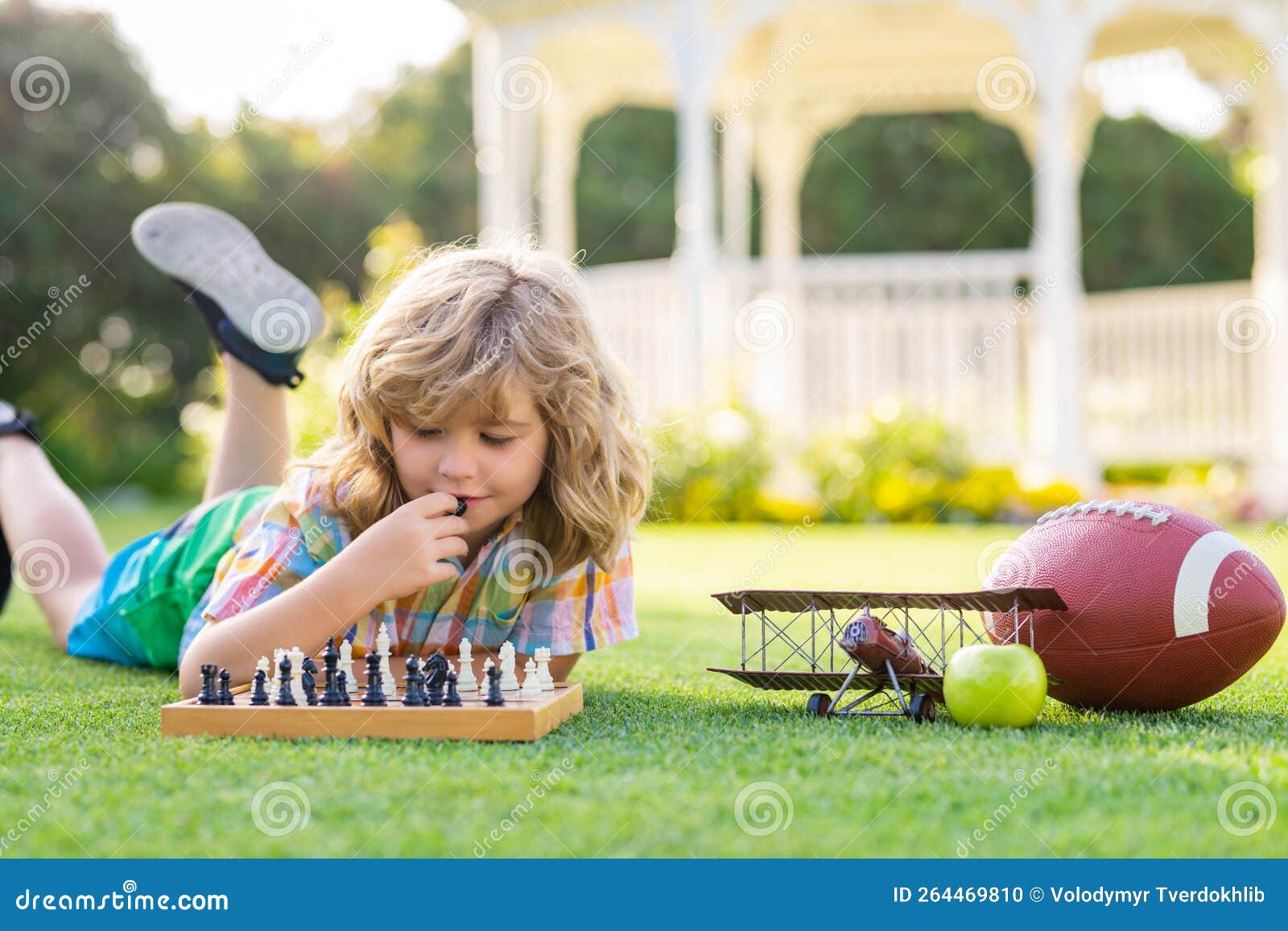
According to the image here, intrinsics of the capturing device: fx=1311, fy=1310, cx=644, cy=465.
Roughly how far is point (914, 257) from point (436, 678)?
10.7m

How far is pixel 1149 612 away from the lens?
2.99 metres

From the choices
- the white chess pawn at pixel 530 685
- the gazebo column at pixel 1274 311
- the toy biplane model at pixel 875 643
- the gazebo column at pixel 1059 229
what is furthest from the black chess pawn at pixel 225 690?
the gazebo column at pixel 1274 311

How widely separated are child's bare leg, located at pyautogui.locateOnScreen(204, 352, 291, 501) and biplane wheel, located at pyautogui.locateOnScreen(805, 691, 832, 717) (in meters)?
2.51

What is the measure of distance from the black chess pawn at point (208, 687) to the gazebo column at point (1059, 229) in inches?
351

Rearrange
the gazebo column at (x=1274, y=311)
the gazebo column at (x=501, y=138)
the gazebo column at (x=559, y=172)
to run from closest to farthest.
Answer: the gazebo column at (x=1274, y=311)
the gazebo column at (x=501, y=138)
the gazebo column at (x=559, y=172)

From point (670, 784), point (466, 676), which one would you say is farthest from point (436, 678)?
point (670, 784)

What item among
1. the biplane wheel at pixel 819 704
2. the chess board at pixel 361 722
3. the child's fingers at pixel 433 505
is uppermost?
the child's fingers at pixel 433 505

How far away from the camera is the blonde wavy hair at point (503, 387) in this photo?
9.89 ft

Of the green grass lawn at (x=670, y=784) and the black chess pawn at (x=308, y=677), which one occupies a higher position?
the black chess pawn at (x=308, y=677)

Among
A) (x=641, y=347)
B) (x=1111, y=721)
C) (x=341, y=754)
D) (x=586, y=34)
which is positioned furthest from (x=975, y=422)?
(x=341, y=754)

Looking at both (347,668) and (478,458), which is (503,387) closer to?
(478,458)

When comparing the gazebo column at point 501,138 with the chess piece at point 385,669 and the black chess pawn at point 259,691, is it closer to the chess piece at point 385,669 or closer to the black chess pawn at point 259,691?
the chess piece at point 385,669


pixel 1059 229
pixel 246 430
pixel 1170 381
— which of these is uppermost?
pixel 1059 229
